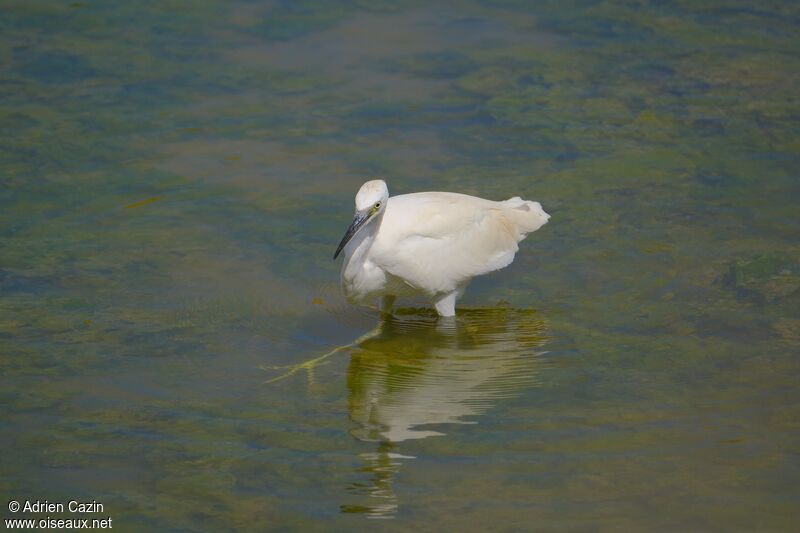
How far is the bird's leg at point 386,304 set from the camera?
7.02 metres

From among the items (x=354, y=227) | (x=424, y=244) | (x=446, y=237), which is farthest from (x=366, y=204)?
(x=446, y=237)

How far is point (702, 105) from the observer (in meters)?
9.62

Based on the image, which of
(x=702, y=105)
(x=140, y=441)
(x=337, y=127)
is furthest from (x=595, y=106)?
(x=140, y=441)

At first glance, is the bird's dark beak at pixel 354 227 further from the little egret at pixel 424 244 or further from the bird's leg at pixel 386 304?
the bird's leg at pixel 386 304

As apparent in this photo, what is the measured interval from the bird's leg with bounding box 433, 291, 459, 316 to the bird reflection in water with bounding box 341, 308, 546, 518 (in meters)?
0.08

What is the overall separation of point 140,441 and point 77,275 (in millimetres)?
2170

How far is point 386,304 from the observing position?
7.04 metres

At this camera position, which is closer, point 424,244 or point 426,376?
point 426,376

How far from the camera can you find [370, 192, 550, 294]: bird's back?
257 inches

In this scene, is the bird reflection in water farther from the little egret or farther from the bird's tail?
the bird's tail

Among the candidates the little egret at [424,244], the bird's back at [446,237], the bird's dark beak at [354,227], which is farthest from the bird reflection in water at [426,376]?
the bird's dark beak at [354,227]

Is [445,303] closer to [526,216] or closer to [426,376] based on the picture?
[426,376]

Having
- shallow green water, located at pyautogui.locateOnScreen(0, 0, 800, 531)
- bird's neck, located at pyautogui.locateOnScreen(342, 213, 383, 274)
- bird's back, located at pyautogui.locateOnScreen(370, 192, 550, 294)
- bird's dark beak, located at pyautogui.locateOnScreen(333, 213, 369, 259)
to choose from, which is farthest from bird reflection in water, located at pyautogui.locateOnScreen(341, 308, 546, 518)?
bird's dark beak, located at pyautogui.locateOnScreen(333, 213, 369, 259)

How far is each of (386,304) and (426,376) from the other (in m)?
0.88
